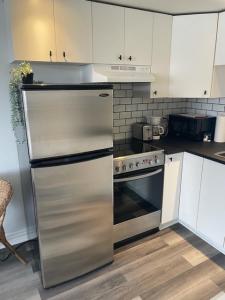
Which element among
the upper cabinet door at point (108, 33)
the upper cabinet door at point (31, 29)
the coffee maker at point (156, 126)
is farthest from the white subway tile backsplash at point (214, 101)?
the upper cabinet door at point (31, 29)

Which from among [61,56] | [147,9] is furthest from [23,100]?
[147,9]

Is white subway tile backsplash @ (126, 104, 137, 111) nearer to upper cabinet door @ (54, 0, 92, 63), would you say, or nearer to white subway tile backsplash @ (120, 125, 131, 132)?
white subway tile backsplash @ (120, 125, 131, 132)

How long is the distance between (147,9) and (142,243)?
2.27m

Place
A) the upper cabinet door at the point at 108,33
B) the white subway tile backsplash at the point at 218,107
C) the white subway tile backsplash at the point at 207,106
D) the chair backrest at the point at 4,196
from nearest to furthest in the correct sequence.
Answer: the chair backrest at the point at 4,196, the upper cabinet door at the point at 108,33, the white subway tile backsplash at the point at 218,107, the white subway tile backsplash at the point at 207,106

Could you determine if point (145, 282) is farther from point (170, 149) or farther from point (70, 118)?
point (70, 118)

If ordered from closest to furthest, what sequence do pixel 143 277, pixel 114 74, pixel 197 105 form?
pixel 143 277 < pixel 114 74 < pixel 197 105

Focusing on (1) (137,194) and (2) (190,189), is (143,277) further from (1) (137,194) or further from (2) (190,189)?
(2) (190,189)

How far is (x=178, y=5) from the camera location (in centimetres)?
208

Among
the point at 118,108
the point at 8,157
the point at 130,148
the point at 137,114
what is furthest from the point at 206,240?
the point at 8,157

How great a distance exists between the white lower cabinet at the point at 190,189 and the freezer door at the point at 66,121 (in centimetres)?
102

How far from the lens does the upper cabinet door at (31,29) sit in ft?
5.36

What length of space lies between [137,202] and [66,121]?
120cm

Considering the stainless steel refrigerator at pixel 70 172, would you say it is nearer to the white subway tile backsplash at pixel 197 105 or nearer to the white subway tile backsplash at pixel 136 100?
the white subway tile backsplash at pixel 136 100

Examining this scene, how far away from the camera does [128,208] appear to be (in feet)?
7.34
